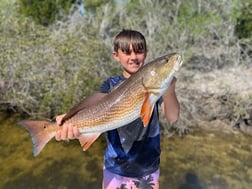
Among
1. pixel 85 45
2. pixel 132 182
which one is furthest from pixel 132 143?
pixel 85 45

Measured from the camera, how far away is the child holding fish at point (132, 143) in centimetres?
249

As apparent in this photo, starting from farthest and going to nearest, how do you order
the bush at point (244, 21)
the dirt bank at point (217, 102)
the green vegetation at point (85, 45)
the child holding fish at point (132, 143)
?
1. the bush at point (244, 21)
2. the dirt bank at point (217, 102)
3. the green vegetation at point (85, 45)
4. the child holding fish at point (132, 143)

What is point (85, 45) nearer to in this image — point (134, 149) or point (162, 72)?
point (134, 149)

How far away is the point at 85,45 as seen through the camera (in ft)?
21.6

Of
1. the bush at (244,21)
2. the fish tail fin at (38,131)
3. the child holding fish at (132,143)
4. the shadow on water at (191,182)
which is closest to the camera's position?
the fish tail fin at (38,131)

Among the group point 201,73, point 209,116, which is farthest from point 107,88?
point 201,73

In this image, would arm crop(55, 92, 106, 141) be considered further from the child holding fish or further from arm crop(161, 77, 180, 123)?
arm crop(161, 77, 180, 123)

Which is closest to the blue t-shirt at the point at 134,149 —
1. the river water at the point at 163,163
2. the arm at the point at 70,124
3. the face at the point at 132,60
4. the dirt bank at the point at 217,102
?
the face at the point at 132,60

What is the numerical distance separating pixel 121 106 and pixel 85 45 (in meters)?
4.53

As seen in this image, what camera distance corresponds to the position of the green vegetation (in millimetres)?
6461

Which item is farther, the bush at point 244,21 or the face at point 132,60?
the bush at point 244,21

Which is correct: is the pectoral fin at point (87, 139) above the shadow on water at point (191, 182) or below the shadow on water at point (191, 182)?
above

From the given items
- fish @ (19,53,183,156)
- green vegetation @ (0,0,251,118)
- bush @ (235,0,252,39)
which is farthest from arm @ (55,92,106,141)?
bush @ (235,0,252,39)

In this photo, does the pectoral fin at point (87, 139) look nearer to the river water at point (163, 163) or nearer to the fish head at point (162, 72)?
the fish head at point (162, 72)
